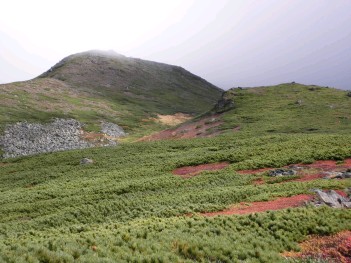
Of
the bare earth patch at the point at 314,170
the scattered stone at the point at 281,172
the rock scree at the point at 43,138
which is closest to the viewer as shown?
the bare earth patch at the point at 314,170

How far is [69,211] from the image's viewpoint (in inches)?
1265

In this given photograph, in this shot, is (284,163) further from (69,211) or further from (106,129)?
(106,129)

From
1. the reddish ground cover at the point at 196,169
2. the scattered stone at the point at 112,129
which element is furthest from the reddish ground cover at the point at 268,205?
the scattered stone at the point at 112,129

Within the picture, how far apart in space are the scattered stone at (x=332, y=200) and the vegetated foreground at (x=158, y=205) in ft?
6.23

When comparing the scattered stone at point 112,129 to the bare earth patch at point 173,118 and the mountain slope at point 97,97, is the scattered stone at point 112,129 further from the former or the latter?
the bare earth patch at point 173,118

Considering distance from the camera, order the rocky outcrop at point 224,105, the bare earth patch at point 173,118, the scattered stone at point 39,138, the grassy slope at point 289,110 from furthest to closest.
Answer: the bare earth patch at point 173,118
the rocky outcrop at point 224,105
the scattered stone at point 39,138
the grassy slope at point 289,110

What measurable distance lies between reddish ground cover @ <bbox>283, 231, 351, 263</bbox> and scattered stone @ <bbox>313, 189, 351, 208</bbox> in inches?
225

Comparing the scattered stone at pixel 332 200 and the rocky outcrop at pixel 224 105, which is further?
the rocky outcrop at pixel 224 105

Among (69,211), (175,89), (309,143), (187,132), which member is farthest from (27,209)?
(175,89)

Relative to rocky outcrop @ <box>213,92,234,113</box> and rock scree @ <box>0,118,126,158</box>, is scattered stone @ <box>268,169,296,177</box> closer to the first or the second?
rock scree @ <box>0,118,126,158</box>

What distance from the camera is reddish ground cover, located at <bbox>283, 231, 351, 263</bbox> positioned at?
17.3 m

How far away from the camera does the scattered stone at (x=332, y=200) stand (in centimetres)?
2567

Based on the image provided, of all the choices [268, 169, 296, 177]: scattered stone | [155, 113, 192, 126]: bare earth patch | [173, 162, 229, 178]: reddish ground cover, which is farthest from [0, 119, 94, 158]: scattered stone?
[268, 169, 296, 177]: scattered stone

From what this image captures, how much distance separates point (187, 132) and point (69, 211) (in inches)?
2251
